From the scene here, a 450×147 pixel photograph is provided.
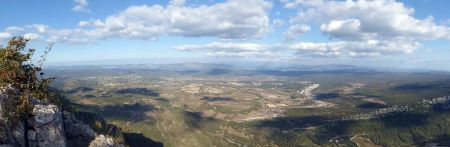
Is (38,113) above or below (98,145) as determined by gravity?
above

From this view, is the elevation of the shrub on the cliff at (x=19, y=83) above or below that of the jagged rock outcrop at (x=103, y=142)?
above

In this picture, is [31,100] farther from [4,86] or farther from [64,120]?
[64,120]

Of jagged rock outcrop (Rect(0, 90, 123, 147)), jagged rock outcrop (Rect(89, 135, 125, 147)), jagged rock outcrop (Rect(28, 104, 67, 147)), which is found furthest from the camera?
jagged rock outcrop (Rect(89, 135, 125, 147))

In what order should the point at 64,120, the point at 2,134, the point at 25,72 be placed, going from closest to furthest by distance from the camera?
1. the point at 2,134
2. the point at 25,72
3. the point at 64,120

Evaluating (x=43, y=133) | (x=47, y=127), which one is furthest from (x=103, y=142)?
(x=43, y=133)

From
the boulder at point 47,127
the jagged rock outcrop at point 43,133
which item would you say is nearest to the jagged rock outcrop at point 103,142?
the jagged rock outcrop at point 43,133

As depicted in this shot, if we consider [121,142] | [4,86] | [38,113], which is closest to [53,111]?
[38,113]

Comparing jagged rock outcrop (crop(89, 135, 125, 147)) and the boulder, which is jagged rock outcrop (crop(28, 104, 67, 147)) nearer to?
the boulder

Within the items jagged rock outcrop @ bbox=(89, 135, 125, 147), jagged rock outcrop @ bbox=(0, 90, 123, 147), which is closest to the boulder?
jagged rock outcrop @ bbox=(0, 90, 123, 147)

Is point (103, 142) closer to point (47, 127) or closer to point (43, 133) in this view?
point (47, 127)

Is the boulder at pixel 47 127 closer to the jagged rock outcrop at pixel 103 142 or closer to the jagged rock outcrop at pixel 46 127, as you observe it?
the jagged rock outcrop at pixel 46 127

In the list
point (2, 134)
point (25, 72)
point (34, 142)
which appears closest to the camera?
point (2, 134)
